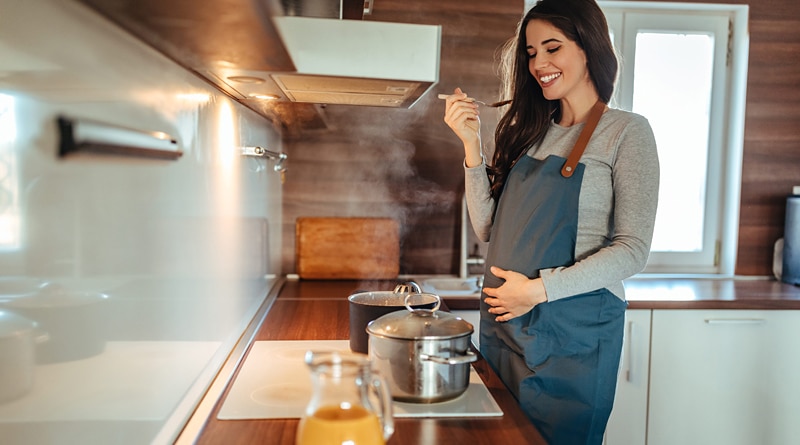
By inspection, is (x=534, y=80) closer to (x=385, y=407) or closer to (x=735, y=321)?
(x=385, y=407)

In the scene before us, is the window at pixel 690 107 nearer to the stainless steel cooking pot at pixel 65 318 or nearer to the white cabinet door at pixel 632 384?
the white cabinet door at pixel 632 384

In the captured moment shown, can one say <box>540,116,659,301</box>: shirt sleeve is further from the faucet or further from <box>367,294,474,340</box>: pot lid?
the faucet

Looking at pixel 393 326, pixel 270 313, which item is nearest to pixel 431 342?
pixel 393 326

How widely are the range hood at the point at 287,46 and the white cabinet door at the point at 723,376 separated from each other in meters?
1.34

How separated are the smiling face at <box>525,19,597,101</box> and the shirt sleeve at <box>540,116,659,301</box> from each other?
192 millimetres

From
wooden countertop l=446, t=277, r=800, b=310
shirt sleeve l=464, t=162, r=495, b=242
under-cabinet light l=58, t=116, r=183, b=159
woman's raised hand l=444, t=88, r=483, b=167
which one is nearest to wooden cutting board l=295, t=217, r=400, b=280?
wooden countertop l=446, t=277, r=800, b=310

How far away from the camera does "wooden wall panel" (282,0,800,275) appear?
8.02ft

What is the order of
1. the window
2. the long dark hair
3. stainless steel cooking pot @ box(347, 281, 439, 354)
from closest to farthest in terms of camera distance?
stainless steel cooking pot @ box(347, 281, 439, 354), the long dark hair, the window

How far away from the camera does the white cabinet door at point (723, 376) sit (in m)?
2.11

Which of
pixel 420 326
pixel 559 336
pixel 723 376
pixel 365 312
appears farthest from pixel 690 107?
pixel 420 326

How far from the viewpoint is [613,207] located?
4.39ft

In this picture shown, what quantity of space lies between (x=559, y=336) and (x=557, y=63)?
1.96ft

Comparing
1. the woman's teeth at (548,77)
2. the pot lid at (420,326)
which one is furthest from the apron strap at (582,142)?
the pot lid at (420,326)

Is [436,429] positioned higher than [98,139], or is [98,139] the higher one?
[98,139]
